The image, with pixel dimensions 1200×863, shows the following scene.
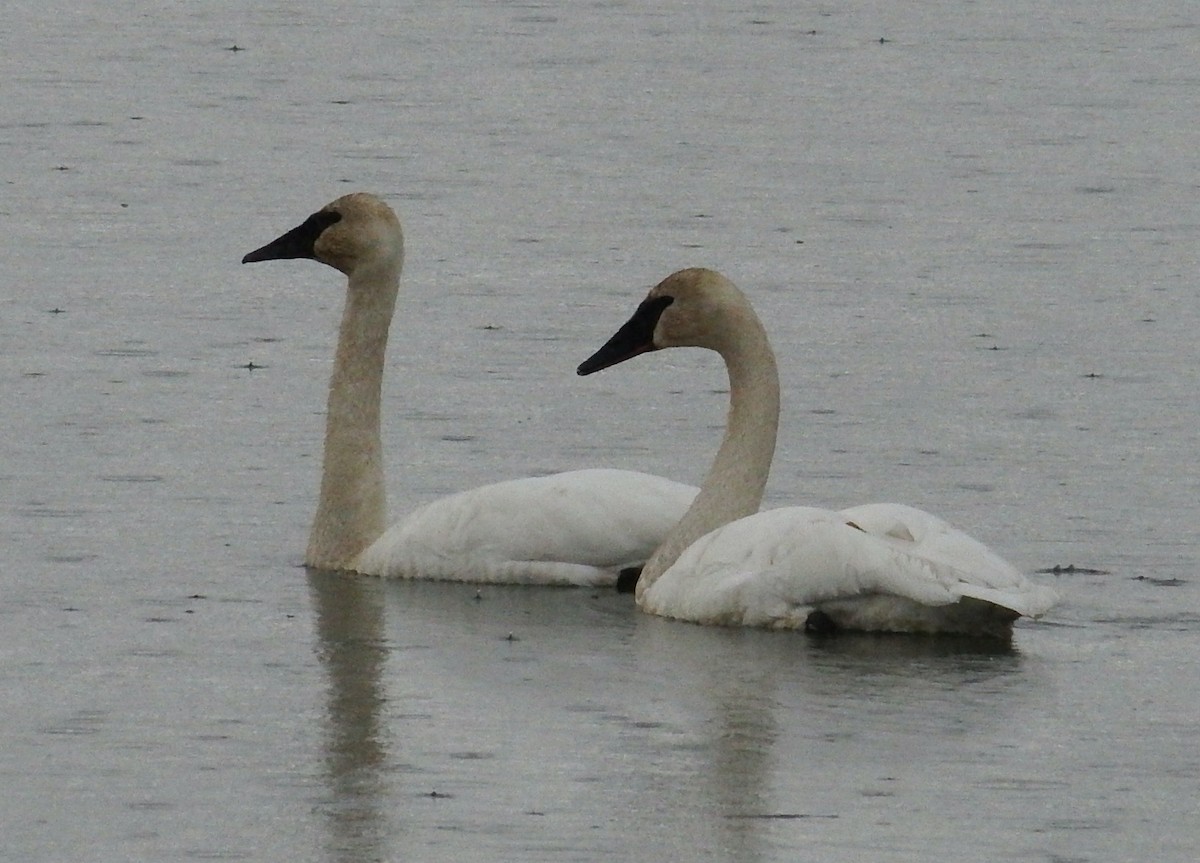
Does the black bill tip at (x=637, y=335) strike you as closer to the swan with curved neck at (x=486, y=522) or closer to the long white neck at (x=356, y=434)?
the swan with curved neck at (x=486, y=522)

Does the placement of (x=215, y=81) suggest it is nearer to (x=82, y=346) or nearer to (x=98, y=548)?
(x=82, y=346)

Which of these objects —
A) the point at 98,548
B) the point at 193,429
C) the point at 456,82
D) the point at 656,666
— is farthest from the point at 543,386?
the point at 456,82

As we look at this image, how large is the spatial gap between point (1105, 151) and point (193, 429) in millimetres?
9846

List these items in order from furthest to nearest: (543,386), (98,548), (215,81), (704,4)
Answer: (704,4) < (215,81) < (543,386) < (98,548)

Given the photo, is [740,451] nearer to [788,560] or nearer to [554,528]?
[554,528]

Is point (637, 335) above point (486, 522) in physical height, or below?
above

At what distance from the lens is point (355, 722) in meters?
8.94

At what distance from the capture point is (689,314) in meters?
11.1

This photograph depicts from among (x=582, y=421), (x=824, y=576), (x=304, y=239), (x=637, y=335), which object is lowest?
(x=824, y=576)

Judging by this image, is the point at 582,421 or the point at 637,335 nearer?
the point at 637,335

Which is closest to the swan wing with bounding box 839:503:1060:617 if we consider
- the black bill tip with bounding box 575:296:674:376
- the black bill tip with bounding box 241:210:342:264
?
the black bill tip with bounding box 575:296:674:376

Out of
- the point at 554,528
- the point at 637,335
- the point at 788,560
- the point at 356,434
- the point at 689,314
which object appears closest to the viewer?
the point at 788,560

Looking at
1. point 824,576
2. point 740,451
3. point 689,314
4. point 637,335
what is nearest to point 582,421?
point 637,335

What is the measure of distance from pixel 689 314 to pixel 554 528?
2.90ft
